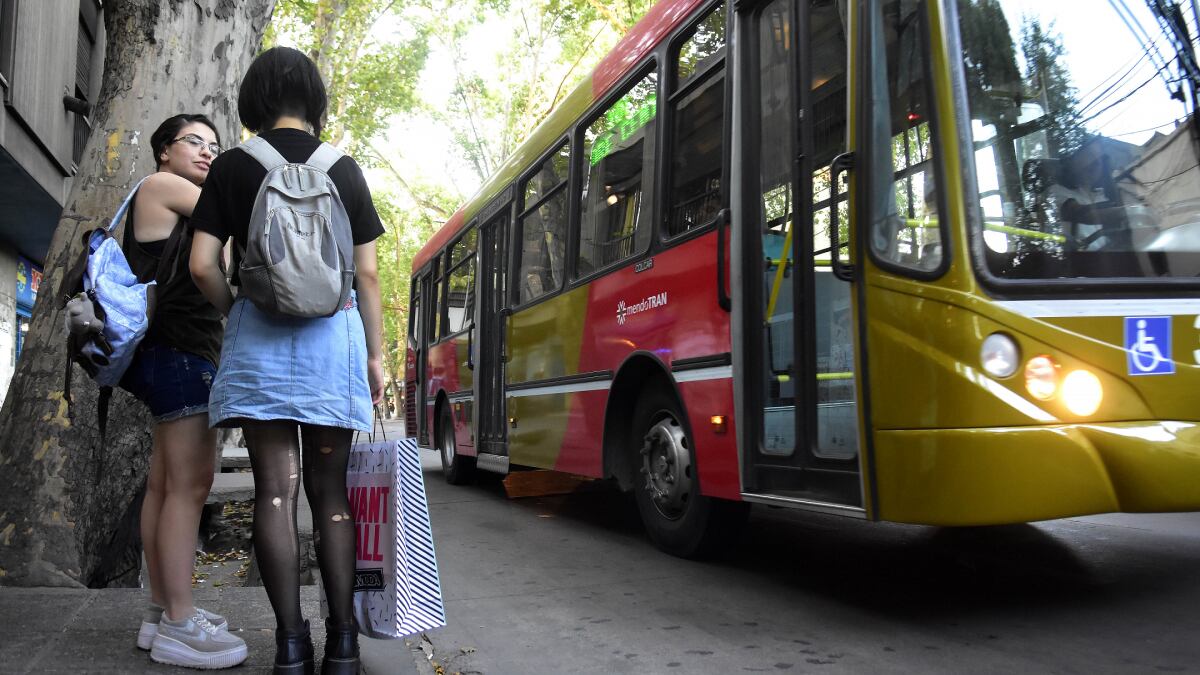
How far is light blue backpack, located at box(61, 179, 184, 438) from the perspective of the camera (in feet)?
9.55

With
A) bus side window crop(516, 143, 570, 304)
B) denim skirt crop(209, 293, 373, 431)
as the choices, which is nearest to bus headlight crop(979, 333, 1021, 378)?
denim skirt crop(209, 293, 373, 431)

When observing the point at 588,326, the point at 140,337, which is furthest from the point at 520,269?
the point at 140,337

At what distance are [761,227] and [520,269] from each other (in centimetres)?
391

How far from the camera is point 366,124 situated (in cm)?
2216

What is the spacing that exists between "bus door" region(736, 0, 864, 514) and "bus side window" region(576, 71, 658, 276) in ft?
3.71

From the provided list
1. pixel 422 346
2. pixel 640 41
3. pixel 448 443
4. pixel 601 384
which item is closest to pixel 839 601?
pixel 601 384

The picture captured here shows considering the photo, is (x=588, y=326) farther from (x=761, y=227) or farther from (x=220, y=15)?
(x=220, y=15)

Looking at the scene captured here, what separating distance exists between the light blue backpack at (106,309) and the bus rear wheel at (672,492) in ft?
9.16

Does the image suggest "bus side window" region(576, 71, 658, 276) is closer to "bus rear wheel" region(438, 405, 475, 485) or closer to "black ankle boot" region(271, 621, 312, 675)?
"black ankle boot" region(271, 621, 312, 675)

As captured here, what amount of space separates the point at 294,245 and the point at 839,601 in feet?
9.22

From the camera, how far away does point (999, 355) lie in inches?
130

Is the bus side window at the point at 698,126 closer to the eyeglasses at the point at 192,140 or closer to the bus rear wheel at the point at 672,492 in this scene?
the bus rear wheel at the point at 672,492

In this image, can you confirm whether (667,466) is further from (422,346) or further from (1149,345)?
(422,346)

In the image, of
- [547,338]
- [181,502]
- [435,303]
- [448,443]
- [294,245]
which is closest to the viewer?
[294,245]
